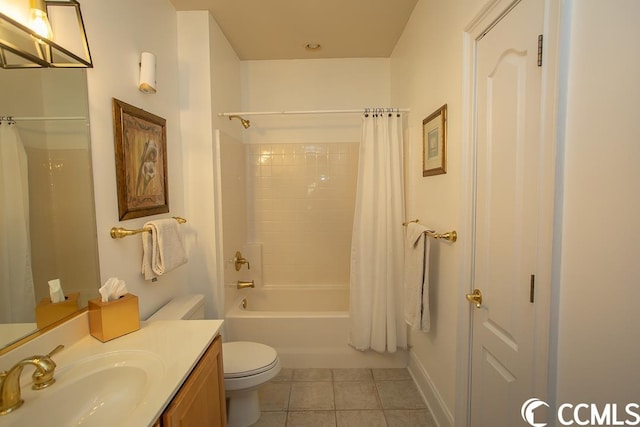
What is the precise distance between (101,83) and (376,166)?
1696 millimetres

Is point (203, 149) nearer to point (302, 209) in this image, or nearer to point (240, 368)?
point (302, 209)

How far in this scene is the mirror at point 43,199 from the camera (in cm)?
91

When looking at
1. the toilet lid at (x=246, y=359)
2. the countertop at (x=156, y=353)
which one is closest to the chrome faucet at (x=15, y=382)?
the countertop at (x=156, y=353)

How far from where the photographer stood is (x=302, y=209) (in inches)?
117

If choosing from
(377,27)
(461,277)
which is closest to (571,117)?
(461,277)

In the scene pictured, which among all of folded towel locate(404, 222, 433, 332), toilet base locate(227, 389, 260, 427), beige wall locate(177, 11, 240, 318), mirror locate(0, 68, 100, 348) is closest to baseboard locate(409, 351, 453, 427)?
folded towel locate(404, 222, 433, 332)

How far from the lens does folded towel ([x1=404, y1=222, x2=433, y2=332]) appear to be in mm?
1692

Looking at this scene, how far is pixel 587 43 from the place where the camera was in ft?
2.38

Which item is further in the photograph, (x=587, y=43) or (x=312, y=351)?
(x=312, y=351)

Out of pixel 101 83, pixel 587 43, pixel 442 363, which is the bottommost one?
pixel 442 363

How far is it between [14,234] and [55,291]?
27cm

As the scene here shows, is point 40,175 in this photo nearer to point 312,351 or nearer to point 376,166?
point 376,166

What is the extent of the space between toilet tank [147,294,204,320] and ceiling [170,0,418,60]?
76.9 inches

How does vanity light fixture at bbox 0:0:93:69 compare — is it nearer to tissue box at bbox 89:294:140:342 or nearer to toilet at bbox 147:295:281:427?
tissue box at bbox 89:294:140:342
